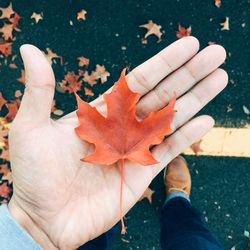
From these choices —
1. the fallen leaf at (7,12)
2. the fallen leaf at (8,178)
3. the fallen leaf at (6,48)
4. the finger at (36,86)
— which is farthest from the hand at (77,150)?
the fallen leaf at (7,12)

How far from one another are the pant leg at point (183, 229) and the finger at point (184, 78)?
0.80 meters

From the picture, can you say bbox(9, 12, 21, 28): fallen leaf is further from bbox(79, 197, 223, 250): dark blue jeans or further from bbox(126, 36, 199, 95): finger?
bbox(79, 197, 223, 250): dark blue jeans

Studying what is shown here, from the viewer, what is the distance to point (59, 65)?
2729 mm

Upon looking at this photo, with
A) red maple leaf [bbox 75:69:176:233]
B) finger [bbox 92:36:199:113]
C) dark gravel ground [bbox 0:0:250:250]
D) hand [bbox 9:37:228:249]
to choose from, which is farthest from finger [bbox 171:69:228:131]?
dark gravel ground [bbox 0:0:250:250]

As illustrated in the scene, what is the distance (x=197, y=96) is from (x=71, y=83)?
3.23 feet

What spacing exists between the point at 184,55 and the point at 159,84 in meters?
0.21

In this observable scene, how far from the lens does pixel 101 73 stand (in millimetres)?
2699

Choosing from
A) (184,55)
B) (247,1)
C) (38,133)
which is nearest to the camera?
(38,133)

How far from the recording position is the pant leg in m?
2.32

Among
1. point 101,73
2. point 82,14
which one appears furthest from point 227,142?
point 82,14

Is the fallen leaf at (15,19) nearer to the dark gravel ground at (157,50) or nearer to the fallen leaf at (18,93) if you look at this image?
the dark gravel ground at (157,50)

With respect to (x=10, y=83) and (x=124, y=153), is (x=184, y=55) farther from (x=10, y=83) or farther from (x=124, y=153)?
(x=10, y=83)

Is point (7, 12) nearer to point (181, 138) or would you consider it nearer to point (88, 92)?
point (88, 92)

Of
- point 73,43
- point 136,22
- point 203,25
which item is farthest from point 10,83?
point 203,25
